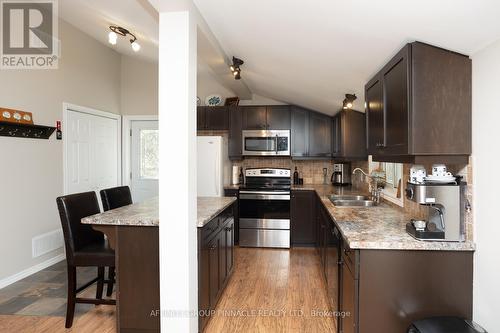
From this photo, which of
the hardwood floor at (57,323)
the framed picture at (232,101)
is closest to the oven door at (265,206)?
the framed picture at (232,101)

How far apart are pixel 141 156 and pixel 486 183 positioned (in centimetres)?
496

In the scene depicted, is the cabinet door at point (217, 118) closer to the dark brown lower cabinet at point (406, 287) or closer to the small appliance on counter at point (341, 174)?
the small appliance on counter at point (341, 174)

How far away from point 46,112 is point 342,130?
3748 mm

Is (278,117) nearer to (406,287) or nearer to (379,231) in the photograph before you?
(379,231)

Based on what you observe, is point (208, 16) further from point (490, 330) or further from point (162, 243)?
point (490, 330)

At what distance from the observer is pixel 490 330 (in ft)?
5.04

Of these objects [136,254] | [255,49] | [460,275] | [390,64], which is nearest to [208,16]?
[255,49]

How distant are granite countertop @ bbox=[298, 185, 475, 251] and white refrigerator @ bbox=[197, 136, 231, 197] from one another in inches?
81.9

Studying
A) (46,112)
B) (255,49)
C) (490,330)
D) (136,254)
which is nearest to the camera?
(490,330)

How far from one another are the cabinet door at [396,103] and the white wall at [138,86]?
424cm

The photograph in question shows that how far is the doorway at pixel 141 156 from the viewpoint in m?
5.37

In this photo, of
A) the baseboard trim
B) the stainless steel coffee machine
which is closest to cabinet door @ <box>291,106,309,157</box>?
the stainless steel coffee machine

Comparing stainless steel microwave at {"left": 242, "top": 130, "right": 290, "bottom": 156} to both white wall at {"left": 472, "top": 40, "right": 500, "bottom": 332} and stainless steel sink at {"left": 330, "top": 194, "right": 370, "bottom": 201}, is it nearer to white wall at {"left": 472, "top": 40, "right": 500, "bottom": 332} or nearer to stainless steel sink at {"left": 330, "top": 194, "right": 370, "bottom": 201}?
stainless steel sink at {"left": 330, "top": 194, "right": 370, "bottom": 201}

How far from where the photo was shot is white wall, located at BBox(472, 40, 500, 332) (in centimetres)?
149
